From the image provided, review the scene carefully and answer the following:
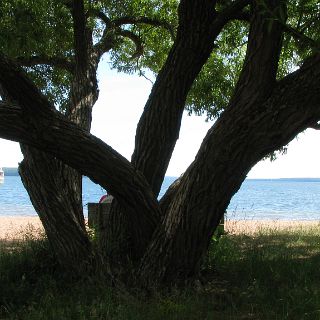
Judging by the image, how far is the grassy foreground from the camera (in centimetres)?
466

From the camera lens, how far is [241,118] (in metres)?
4.95

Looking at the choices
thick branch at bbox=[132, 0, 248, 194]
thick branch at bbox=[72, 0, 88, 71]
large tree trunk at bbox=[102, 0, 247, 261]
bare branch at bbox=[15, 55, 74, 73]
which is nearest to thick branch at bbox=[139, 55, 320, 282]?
large tree trunk at bbox=[102, 0, 247, 261]

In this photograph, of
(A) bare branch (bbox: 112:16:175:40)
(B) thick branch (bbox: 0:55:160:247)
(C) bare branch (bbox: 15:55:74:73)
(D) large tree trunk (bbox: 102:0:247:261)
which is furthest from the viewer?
(A) bare branch (bbox: 112:16:175:40)

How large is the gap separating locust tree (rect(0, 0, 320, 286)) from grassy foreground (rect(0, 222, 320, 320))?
35 cm

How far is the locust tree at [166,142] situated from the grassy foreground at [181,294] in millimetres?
353

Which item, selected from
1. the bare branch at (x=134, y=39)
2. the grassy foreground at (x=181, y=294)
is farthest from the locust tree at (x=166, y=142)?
the bare branch at (x=134, y=39)

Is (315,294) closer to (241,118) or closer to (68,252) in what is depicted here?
(241,118)

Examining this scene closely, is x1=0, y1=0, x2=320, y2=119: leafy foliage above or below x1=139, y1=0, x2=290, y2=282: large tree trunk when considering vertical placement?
above

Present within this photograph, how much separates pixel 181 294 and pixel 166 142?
6.43 ft

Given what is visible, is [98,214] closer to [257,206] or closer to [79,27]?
[79,27]

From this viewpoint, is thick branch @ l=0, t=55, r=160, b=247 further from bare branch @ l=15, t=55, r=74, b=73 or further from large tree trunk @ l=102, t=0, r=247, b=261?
bare branch @ l=15, t=55, r=74, b=73

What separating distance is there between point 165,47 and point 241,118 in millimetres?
6370

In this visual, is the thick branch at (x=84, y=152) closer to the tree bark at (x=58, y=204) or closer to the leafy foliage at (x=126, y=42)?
the tree bark at (x=58, y=204)

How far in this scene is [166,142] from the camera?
6305mm
